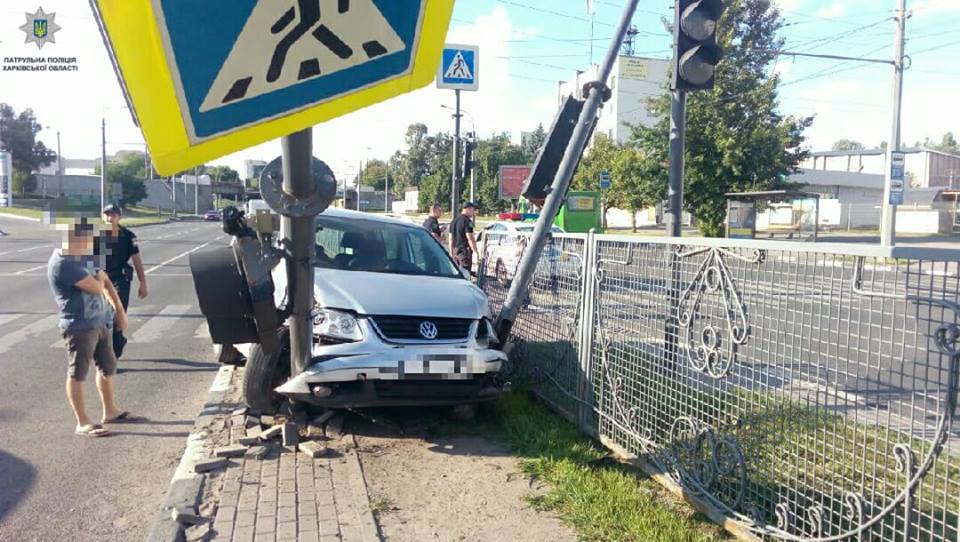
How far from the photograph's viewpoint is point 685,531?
3.65 m

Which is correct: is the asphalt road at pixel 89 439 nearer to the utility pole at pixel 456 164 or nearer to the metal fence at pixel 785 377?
the metal fence at pixel 785 377

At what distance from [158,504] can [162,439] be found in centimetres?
130

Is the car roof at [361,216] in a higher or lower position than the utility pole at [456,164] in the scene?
lower

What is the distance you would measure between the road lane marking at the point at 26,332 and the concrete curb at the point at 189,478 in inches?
144

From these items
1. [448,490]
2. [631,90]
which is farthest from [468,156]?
[631,90]

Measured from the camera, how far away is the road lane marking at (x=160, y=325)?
927cm

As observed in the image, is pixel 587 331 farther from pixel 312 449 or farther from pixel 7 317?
pixel 7 317

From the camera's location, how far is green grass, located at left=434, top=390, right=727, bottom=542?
369 centimetres

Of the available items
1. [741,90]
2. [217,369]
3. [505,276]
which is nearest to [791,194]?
[741,90]

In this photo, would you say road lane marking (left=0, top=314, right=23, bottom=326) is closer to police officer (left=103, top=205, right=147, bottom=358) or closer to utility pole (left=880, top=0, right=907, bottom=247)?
police officer (left=103, top=205, right=147, bottom=358)

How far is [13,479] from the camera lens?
4500 millimetres

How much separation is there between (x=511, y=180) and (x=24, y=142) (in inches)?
2374

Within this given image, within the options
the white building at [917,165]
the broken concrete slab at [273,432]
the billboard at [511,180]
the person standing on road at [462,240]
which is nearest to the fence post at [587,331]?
the broken concrete slab at [273,432]

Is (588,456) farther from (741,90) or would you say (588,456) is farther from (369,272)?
(741,90)
